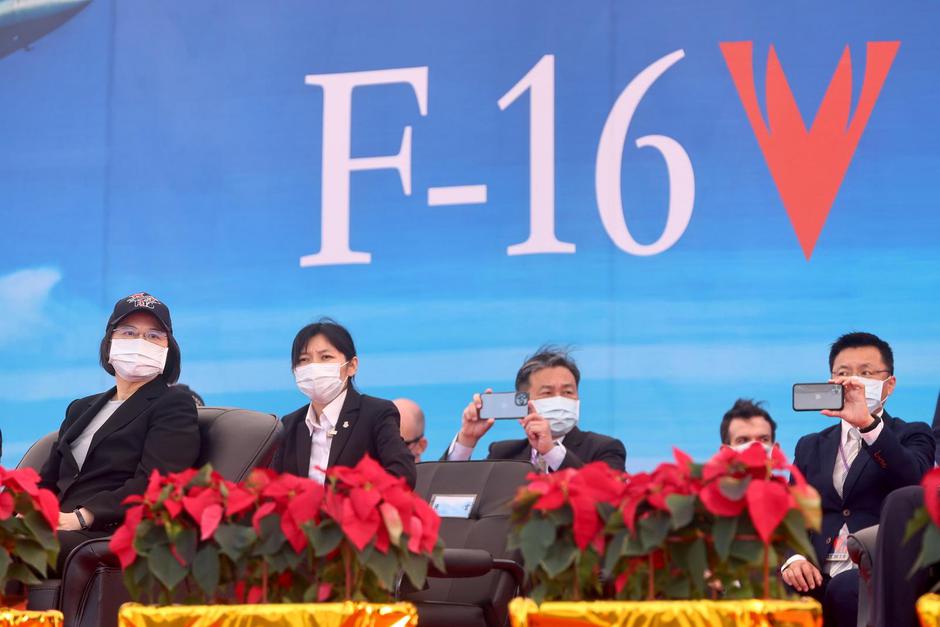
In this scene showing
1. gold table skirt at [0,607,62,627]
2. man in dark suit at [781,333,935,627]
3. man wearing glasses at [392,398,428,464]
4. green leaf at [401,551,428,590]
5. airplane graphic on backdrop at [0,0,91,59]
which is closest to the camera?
green leaf at [401,551,428,590]

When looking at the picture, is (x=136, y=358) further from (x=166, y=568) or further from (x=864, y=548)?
(x=864, y=548)

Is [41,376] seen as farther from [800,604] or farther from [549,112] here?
[800,604]

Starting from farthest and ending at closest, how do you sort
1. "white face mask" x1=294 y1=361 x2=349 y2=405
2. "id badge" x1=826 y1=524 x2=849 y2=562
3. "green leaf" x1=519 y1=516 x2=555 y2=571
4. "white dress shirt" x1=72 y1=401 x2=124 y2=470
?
"white face mask" x1=294 y1=361 x2=349 y2=405, "white dress shirt" x1=72 y1=401 x2=124 y2=470, "id badge" x1=826 y1=524 x2=849 y2=562, "green leaf" x1=519 y1=516 x2=555 y2=571

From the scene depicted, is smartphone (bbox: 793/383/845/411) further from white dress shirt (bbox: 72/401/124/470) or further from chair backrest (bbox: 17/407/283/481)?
white dress shirt (bbox: 72/401/124/470)

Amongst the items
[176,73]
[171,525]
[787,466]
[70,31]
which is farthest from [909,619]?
[70,31]

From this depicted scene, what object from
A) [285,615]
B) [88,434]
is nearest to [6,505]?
[285,615]


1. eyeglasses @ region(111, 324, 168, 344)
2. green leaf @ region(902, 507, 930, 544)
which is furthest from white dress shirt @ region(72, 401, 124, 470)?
green leaf @ region(902, 507, 930, 544)

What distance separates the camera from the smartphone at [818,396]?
373 centimetres

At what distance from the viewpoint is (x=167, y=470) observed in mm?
3781

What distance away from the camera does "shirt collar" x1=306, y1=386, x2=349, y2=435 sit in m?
4.15

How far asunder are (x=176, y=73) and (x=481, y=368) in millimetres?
1963

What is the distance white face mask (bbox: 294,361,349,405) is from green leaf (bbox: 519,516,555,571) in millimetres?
1904

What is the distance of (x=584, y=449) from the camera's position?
4492 mm

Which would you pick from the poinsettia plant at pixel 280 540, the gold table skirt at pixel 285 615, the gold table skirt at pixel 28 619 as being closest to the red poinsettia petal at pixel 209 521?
the poinsettia plant at pixel 280 540
